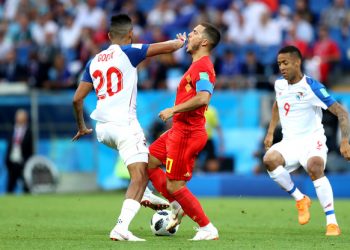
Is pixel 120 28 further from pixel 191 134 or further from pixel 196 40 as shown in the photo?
pixel 191 134

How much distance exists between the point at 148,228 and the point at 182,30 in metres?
12.9

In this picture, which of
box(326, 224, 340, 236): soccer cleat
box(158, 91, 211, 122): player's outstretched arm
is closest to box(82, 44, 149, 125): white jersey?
box(158, 91, 211, 122): player's outstretched arm

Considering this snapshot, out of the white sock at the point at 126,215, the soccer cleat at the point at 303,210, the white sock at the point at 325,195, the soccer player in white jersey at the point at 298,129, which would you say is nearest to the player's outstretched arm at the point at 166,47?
the white sock at the point at 126,215

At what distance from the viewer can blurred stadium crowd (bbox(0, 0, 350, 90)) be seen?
2320 cm

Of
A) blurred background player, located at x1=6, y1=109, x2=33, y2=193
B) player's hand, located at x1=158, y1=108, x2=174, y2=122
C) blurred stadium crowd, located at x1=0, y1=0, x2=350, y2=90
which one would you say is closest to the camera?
player's hand, located at x1=158, y1=108, x2=174, y2=122

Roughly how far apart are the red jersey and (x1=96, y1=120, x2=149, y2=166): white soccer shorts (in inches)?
19.8

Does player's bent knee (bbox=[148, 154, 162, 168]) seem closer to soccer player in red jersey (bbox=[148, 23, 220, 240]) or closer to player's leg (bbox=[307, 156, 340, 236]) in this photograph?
soccer player in red jersey (bbox=[148, 23, 220, 240])

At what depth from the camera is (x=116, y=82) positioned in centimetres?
1117

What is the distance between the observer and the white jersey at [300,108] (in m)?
12.4

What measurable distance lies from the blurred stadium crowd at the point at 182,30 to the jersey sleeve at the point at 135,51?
38.7ft

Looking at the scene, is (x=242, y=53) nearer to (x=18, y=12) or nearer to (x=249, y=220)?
(x=18, y=12)

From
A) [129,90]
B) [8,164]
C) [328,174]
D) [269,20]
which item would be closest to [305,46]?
[269,20]

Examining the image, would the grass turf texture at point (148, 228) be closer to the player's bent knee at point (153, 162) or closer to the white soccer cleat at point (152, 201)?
the white soccer cleat at point (152, 201)

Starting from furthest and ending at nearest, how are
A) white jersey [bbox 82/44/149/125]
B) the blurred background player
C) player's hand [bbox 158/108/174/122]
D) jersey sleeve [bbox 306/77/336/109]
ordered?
the blurred background player < jersey sleeve [bbox 306/77/336/109] < white jersey [bbox 82/44/149/125] < player's hand [bbox 158/108/174/122]
